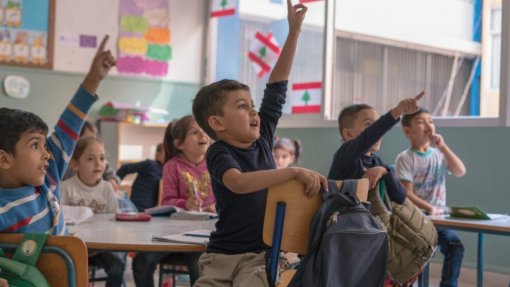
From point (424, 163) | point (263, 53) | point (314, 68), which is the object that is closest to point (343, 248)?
point (424, 163)

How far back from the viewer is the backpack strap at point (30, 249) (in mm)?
1656

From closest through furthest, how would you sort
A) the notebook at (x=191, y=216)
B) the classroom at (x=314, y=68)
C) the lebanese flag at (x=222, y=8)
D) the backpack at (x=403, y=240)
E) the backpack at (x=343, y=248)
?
the backpack at (x=343, y=248) → the backpack at (x=403, y=240) → the notebook at (x=191, y=216) → the classroom at (x=314, y=68) → the lebanese flag at (x=222, y=8)

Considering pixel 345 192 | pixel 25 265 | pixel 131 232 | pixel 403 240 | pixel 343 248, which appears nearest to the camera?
pixel 25 265

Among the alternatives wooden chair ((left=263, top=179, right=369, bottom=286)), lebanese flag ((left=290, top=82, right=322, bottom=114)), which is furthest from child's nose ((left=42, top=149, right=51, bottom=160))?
lebanese flag ((left=290, top=82, right=322, bottom=114))

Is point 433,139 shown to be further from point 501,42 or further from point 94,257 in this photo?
point 94,257

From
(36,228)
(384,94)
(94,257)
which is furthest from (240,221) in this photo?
(384,94)

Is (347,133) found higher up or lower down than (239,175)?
higher up

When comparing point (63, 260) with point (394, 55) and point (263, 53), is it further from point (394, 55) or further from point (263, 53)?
point (263, 53)

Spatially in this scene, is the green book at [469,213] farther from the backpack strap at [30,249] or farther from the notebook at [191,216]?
the backpack strap at [30,249]

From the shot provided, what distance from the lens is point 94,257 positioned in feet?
9.24

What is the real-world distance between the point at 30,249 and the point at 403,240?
1393mm

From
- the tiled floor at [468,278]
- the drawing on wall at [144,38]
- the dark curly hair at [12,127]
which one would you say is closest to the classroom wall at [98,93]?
the drawing on wall at [144,38]

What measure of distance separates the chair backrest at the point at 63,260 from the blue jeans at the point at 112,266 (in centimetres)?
104

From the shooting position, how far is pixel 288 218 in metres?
1.80
